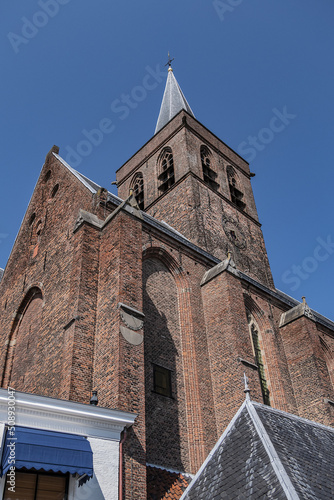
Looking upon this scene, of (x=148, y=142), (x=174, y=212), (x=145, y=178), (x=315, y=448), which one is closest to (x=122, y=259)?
(x=315, y=448)

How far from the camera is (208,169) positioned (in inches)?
1175

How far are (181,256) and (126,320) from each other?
605 centimetres

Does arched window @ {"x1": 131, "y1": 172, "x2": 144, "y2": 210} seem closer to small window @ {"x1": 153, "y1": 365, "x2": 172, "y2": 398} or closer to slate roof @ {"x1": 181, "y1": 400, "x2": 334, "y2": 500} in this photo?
small window @ {"x1": 153, "y1": 365, "x2": 172, "y2": 398}

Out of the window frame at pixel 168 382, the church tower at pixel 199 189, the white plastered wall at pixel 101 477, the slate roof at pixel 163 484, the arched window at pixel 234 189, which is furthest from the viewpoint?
the arched window at pixel 234 189

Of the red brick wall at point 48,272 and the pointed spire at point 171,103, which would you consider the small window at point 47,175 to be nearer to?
the red brick wall at point 48,272

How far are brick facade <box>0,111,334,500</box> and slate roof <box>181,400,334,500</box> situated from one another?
2203 millimetres

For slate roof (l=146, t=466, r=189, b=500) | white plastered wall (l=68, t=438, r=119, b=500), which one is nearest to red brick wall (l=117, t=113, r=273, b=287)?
slate roof (l=146, t=466, r=189, b=500)

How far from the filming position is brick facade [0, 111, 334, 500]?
507 inches

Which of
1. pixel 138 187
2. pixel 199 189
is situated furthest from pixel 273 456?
pixel 138 187

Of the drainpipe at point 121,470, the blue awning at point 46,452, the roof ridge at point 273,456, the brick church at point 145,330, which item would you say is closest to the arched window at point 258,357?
the brick church at point 145,330

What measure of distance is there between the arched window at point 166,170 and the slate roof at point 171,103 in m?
3.57

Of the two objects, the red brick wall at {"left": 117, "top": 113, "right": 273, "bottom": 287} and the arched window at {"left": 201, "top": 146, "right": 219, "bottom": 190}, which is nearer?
the red brick wall at {"left": 117, "top": 113, "right": 273, "bottom": 287}

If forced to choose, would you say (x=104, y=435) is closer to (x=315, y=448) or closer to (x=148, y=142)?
(x=315, y=448)

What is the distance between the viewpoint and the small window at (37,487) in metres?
8.57
